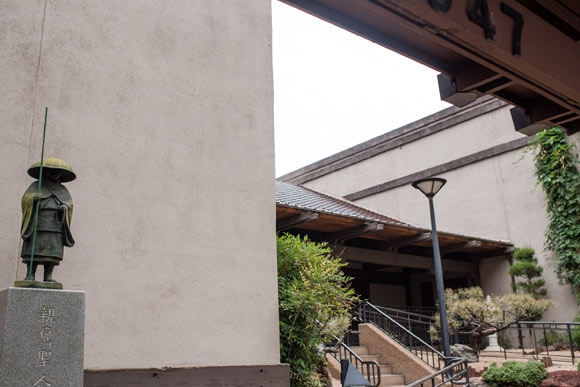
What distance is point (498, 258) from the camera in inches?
671

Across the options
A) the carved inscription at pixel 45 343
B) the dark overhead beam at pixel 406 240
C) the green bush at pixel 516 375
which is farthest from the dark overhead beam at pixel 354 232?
the carved inscription at pixel 45 343

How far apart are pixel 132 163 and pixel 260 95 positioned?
2300mm

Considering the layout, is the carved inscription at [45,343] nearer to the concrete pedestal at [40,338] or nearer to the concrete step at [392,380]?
the concrete pedestal at [40,338]

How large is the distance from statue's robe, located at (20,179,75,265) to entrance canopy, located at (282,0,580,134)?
347 cm

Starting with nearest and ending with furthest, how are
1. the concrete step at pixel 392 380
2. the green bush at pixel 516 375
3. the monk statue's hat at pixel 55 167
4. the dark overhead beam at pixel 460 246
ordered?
the monk statue's hat at pixel 55 167
the green bush at pixel 516 375
the concrete step at pixel 392 380
the dark overhead beam at pixel 460 246

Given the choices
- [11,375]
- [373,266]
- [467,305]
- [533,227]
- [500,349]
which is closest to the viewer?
[11,375]

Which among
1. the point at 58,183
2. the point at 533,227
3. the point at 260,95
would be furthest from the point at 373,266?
the point at 58,183

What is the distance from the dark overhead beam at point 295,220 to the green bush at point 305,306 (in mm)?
2176

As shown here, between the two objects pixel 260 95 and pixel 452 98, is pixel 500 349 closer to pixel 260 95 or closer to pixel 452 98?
pixel 260 95

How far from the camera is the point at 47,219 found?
4797 mm

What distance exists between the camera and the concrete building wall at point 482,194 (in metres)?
16.3

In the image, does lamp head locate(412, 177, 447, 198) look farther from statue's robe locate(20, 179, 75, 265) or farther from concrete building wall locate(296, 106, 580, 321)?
concrete building wall locate(296, 106, 580, 321)

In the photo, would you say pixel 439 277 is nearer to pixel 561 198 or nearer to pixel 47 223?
pixel 47 223

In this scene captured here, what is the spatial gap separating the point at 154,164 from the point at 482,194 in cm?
1377
